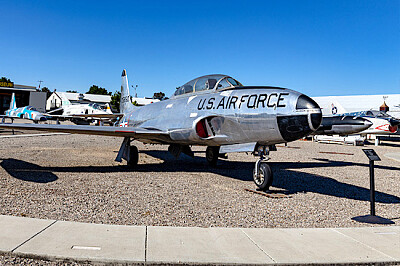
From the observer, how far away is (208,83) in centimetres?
934

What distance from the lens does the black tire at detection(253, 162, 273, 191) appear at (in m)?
7.25

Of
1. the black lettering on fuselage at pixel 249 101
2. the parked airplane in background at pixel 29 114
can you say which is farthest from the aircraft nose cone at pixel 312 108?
the parked airplane in background at pixel 29 114

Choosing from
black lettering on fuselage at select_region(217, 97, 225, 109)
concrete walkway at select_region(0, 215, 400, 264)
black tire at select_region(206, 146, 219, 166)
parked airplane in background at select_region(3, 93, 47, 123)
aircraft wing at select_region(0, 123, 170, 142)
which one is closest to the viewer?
concrete walkway at select_region(0, 215, 400, 264)

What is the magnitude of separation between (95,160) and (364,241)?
412 inches

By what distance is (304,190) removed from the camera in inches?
322

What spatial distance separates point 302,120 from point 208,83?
3786 millimetres

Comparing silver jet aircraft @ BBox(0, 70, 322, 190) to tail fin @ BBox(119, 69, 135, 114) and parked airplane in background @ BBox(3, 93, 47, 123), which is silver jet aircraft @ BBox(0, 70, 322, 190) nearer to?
tail fin @ BBox(119, 69, 135, 114)

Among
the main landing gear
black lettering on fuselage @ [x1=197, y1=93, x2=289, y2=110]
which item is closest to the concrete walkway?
black lettering on fuselage @ [x1=197, y1=93, x2=289, y2=110]

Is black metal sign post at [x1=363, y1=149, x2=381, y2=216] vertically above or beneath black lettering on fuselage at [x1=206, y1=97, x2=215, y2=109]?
beneath

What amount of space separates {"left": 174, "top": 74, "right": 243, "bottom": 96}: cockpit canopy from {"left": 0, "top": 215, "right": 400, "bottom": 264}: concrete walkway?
16.6 feet

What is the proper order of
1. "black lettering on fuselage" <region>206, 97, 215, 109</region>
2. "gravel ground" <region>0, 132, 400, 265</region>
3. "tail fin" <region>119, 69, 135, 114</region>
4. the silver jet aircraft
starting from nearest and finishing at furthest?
"gravel ground" <region>0, 132, 400, 265</region>, the silver jet aircraft, "black lettering on fuselage" <region>206, 97, 215, 109</region>, "tail fin" <region>119, 69, 135, 114</region>

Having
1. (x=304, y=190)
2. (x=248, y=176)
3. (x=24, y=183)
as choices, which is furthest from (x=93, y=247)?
(x=248, y=176)

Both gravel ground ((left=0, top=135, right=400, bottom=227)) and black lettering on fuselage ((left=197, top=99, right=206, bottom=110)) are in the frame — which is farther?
black lettering on fuselage ((left=197, top=99, right=206, bottom=110))

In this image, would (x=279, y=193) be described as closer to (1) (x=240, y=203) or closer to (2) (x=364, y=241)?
(1) (x=240, y=203)
